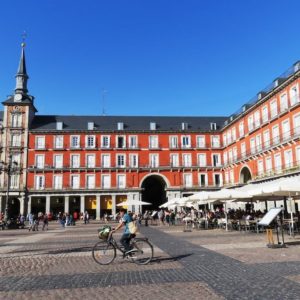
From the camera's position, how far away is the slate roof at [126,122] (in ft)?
177

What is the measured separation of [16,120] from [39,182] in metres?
9.98

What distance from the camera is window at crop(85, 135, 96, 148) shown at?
5297cm

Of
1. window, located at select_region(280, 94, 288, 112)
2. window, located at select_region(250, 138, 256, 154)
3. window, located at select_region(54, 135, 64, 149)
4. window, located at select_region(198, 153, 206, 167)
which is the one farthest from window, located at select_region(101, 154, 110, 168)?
window, located at select_region(280, 94, 288, 112)

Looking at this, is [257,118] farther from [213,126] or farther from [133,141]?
[133,141]

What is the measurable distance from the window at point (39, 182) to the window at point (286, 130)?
3415 cm

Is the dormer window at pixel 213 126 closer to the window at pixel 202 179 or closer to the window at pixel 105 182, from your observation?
the window at pixel 202 179

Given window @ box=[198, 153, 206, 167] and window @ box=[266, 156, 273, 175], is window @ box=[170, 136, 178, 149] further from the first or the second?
window @ box=[266, 156, 273, 175]

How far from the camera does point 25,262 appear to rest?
10469mm

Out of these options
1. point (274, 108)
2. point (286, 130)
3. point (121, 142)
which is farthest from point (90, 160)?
point (286, 130)

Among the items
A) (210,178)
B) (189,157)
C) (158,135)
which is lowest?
(210,178)

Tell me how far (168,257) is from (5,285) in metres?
5.01

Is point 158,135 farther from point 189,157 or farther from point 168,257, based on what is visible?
point 168,257

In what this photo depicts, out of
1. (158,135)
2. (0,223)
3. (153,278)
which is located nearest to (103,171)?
(158,135)

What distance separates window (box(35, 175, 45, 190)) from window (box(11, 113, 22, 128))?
327 inches
